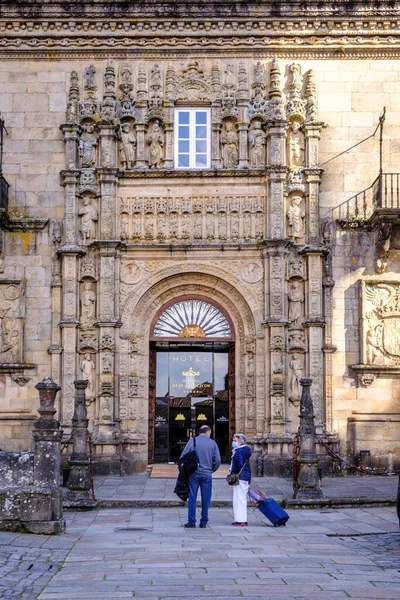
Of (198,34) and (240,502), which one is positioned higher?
(198,34)

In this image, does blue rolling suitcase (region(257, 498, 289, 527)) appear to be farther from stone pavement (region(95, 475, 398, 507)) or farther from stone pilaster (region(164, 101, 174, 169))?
stone pilaster (region(164, 101, 174, 169))

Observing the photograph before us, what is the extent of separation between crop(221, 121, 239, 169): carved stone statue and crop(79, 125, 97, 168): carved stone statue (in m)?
3.19

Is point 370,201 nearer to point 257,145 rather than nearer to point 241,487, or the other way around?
point 257,145

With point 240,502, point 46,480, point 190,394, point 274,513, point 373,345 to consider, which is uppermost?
point 373,345

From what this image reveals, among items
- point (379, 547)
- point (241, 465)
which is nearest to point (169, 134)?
point (241, 465)

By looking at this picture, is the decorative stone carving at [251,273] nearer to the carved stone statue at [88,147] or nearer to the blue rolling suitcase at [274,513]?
the carved stone statue at [88,147]

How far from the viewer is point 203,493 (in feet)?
46.6

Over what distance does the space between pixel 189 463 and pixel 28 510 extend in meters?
2.58

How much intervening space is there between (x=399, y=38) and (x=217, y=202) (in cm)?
610

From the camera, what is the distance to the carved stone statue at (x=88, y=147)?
22258mm

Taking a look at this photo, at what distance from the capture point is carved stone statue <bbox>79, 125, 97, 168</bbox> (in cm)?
2226

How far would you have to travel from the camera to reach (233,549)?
38.5 ft

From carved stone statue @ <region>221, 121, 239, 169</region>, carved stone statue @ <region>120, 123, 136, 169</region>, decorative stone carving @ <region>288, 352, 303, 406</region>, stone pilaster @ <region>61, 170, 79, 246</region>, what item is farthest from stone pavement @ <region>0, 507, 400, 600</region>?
carved stone statue @ <region>221, 121, 239, 169</region>

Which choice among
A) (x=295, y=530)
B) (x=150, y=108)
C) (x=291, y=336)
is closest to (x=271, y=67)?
(x=150, y=108)
